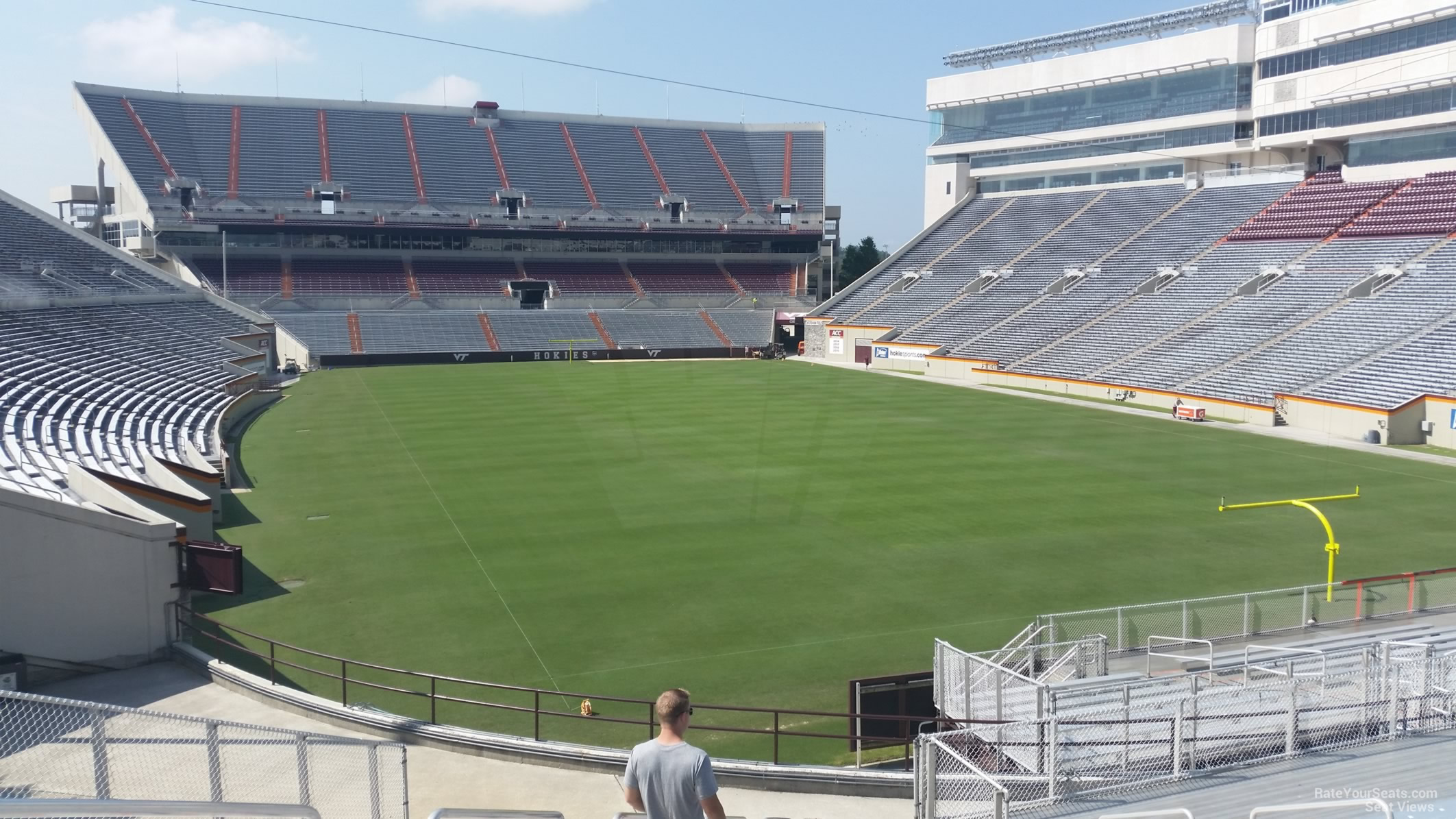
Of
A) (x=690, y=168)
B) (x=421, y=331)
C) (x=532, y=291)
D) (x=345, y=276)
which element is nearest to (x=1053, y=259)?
→ (x=690, y=168)

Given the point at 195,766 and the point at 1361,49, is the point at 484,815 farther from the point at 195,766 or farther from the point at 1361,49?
the point at 1361,49

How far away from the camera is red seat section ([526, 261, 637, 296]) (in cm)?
7856

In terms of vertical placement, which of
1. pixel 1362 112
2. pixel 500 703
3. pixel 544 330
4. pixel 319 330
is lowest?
pixel 500 703

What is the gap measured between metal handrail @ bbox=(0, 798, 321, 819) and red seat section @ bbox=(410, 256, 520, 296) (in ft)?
230

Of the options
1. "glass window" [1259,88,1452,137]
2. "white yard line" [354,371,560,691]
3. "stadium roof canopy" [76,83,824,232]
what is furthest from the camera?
"stadium roof canopy" [76,83,824,232]

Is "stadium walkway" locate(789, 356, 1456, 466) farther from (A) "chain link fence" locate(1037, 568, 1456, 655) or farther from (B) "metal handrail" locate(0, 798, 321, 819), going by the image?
(B) "metal handrail" locate(0, 798, 321, 819)

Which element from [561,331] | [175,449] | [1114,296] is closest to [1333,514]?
[175,449]

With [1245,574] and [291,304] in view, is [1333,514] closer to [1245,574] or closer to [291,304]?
[1245,574]

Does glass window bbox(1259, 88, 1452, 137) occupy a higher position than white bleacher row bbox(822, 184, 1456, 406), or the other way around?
glass window bbox(1259, 88, 1452, 137)

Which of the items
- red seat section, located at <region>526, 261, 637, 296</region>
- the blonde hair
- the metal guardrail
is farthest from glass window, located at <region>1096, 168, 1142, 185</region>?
the blonde hair

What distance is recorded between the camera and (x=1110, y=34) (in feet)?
225

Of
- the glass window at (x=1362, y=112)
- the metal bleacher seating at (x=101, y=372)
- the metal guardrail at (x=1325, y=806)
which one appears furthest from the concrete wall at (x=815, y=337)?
the metal guardrail at (x=1325, y=806)

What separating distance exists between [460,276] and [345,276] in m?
7.89

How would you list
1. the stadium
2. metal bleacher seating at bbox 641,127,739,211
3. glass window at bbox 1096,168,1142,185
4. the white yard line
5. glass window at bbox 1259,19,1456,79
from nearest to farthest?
the stadium → the white yard line → glass window at bbox 1259,19,1456,79 → glass window at bbox 1096,168,1142,185 → metal bleacher seating at bbox 641,127,739,211
